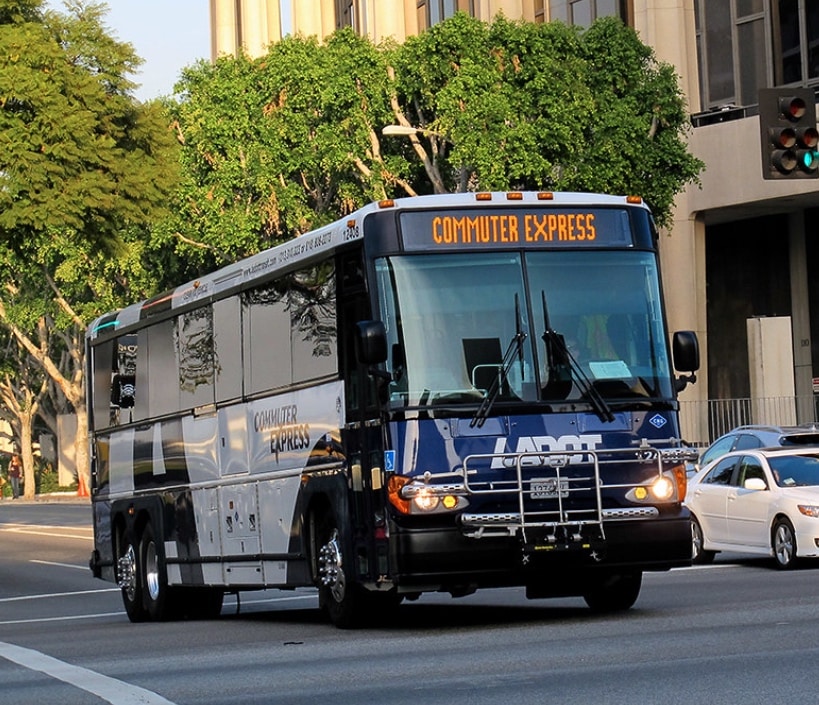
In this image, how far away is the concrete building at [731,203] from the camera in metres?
49.9

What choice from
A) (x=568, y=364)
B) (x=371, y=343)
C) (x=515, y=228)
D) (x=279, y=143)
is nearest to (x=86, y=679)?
(x=371, y=343)

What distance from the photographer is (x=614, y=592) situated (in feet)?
52.9

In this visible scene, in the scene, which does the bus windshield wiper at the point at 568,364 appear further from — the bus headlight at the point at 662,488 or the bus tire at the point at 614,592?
the bus tire at the point at 614,592

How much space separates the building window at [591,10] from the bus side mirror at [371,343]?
41.3 meters

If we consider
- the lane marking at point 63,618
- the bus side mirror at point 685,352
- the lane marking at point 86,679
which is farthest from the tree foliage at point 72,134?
the bus side mirror at point 685,352

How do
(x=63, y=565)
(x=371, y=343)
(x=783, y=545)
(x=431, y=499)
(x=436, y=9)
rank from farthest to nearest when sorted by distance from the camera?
(x=436, y=9)
(x=63, y=565)
(x=783, y=545)
(x=431, y=499)
(x=371, y=343)

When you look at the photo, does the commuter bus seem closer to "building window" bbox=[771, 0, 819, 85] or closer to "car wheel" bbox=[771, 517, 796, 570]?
"car wheel" bbox=[771, 517, 796, 570]

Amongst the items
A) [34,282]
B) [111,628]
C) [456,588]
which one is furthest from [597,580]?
[34,282]

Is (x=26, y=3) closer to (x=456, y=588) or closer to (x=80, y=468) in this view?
(x=456, y=588)

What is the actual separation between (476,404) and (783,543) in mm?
9210

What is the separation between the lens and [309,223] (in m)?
49.0

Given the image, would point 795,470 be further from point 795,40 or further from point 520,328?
point 795,40

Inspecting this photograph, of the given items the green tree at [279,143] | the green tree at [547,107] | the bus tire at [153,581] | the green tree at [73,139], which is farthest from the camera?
the green tree at [279,143]

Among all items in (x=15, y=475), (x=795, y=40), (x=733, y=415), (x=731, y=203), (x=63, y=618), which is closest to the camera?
(x=63, y=618)
